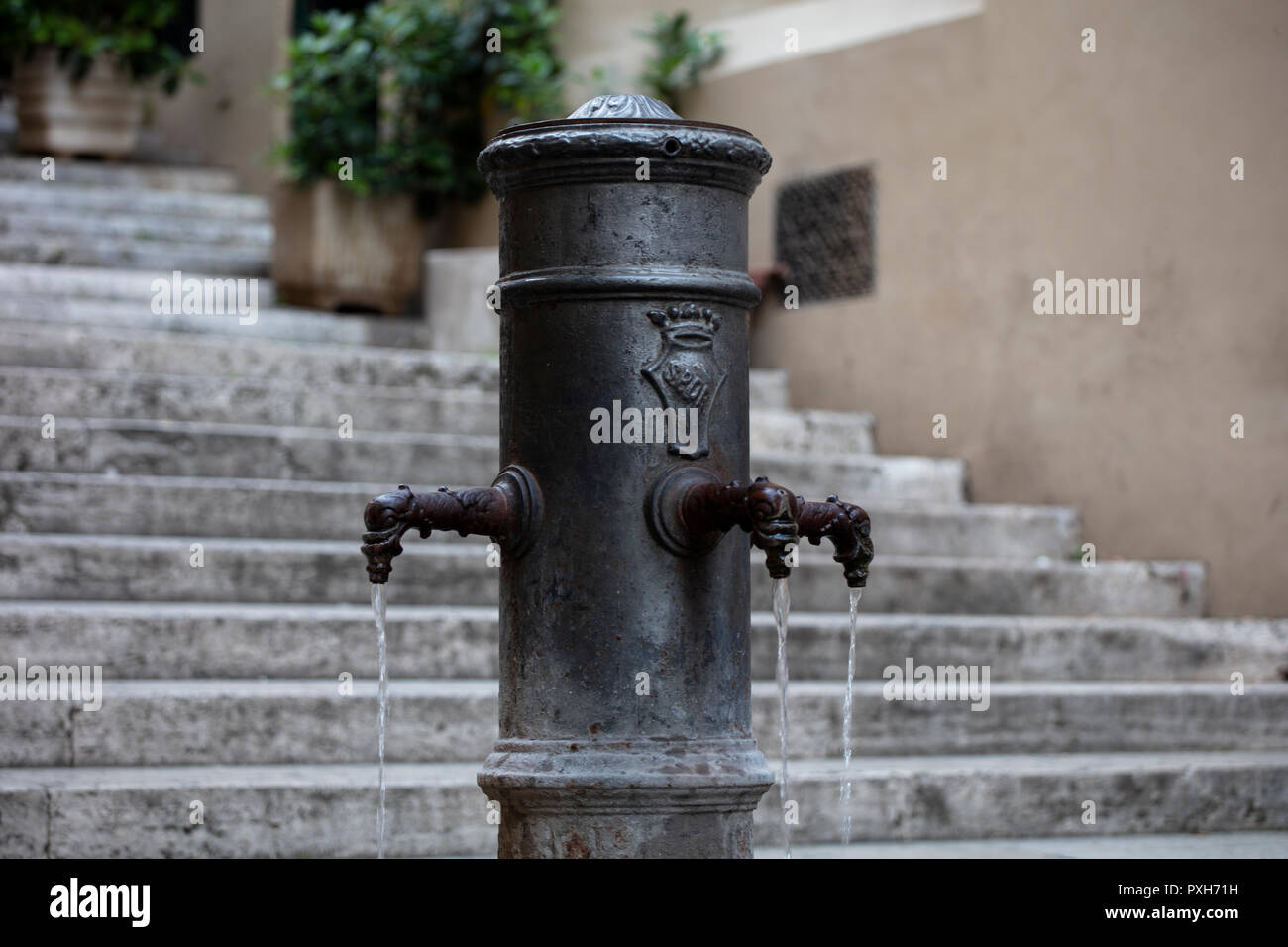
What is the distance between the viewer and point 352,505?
5.40 m

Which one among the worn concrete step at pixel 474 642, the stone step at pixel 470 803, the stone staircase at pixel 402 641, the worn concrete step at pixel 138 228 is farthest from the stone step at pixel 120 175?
the stone step at pixel 470 803

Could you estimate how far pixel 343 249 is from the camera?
28.0ft

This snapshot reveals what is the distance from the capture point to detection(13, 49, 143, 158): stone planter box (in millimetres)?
10414

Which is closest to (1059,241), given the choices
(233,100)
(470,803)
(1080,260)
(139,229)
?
(1080,260)

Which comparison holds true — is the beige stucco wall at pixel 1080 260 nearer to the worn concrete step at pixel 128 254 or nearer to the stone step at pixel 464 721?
the stone step at pixel 464 721

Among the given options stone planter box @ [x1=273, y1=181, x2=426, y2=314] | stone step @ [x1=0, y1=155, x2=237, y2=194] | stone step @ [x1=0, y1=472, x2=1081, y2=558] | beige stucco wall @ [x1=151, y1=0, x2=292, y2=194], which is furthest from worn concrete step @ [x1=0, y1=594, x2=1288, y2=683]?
beige stucco wall @ [x1=151, y1=0, x2=292, y2=194]

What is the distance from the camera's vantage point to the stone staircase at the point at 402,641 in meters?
4.13

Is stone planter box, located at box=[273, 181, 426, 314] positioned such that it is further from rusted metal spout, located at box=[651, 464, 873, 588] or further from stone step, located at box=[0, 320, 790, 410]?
rusted metal spout, located at box=[651, 464, 873, 588]

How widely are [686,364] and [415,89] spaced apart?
6.82 m

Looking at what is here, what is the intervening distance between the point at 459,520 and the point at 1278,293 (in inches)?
156
